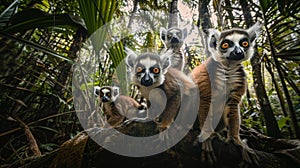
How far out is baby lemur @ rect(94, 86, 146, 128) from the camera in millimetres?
4398

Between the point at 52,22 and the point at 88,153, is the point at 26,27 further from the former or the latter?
the point at 88,153

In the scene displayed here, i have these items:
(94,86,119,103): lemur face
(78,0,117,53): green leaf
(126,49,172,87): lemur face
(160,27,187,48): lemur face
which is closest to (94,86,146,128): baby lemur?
(94,86,119,103): lemur face

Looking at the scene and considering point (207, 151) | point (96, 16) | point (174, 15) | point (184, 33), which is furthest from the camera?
point (174, 15)

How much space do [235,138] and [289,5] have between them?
163 centimetres

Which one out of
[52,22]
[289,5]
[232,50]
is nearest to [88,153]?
[52,22]

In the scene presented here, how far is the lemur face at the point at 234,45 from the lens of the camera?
2617 millimetres

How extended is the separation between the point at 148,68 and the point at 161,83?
291 mm

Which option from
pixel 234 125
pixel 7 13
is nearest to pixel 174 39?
pixel 234 125

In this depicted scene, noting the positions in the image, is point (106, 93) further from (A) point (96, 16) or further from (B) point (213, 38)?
(B) point (213, 38)

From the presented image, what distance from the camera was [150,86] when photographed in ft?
9.91

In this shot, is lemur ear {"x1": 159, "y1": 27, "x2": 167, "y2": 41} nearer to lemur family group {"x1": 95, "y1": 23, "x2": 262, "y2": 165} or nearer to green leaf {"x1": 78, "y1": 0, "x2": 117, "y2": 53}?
lemur family group {"x1": 95, "y1": 23, "x2": 262, "y2": 165}

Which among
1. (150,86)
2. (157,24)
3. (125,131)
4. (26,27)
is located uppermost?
(157,24)

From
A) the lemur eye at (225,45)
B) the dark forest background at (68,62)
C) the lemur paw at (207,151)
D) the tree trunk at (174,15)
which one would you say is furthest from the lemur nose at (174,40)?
the lemur paw at (207,151)

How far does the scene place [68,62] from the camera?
325 centimetres
